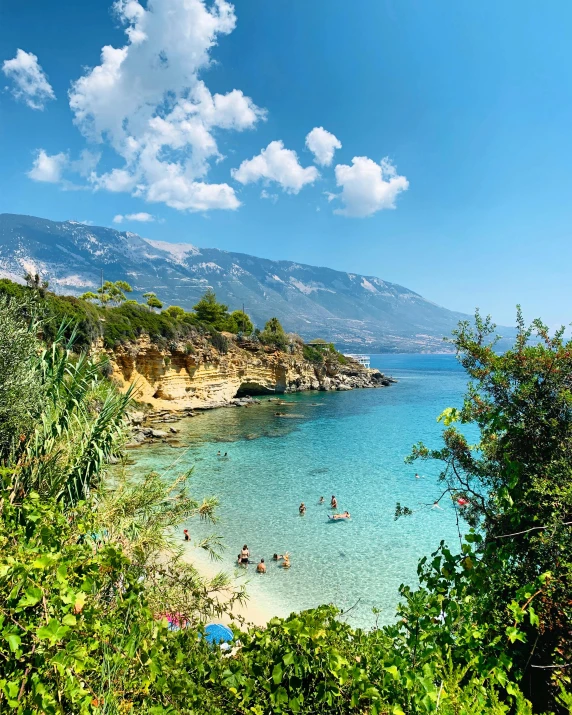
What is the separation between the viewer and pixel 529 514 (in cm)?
359

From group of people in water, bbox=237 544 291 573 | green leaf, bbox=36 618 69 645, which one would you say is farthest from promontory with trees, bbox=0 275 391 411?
green leaf, bbox=36 618 69 645

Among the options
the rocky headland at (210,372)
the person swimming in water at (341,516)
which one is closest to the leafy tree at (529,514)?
the person swimming in water at (341,516)

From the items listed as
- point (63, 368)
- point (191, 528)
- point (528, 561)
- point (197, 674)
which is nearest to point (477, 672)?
point (528, 561)

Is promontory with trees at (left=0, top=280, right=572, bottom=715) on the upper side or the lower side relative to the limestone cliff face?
upper

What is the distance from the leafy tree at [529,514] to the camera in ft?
10.3

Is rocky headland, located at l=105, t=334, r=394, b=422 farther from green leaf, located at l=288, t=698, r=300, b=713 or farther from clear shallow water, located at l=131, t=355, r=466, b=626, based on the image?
green leaf, located at l=288, t=698, r=300, b=713

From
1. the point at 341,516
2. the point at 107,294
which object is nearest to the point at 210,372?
the point at 107,294

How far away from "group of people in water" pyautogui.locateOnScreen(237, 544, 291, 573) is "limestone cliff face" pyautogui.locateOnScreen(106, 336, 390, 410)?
17.0m

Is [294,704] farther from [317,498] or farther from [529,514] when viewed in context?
[317,498]

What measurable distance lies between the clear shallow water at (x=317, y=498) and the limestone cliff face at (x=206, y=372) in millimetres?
5078

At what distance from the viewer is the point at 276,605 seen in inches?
479

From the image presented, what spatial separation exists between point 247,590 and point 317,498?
7.87 metres

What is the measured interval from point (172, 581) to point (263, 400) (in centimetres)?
4700

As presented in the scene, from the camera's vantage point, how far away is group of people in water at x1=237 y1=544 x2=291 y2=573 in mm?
13883
